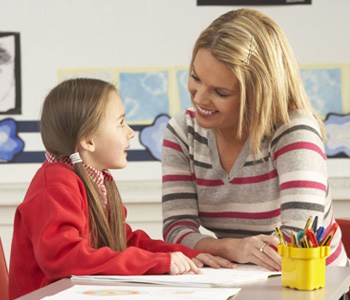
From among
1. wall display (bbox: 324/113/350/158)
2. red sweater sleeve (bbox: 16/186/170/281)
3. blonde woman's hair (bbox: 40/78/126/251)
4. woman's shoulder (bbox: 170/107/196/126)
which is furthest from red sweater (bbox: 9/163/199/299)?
wall display (bbox: 324/113/350/158)

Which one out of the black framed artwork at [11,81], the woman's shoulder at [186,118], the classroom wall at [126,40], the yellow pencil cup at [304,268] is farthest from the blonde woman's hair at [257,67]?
the black framed artwork at [11,81]

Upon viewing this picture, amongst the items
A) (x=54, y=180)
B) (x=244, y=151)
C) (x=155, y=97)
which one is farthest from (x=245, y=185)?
(x=155, y=97)

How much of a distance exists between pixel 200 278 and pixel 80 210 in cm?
31

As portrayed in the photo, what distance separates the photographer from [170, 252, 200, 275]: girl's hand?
1.84 metres

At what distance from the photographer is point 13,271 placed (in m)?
1.96

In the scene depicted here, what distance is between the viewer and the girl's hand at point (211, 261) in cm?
199

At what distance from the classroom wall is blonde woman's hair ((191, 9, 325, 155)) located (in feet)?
3.70

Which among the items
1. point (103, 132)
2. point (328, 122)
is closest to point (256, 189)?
point (103, 132)

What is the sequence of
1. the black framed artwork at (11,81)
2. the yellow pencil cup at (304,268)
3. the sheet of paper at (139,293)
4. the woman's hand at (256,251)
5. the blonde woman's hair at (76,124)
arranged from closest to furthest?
1. the sheet of paper at (139,293)
2. the yellow pencil cup at (304,268)
3. the woman's hand at (256,251)
4. the blonde woman's hair at (76,124)
5. the black framed artwork at (11,81)

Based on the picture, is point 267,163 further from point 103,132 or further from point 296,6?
point 296,6

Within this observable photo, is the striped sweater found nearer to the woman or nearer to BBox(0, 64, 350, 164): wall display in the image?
the woman

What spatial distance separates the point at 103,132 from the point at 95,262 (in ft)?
1.36

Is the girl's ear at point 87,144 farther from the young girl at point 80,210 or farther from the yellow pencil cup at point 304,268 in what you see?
the yellow pencil cup at point 304,268

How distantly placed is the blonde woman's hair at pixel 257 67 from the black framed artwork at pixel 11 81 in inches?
50.9
